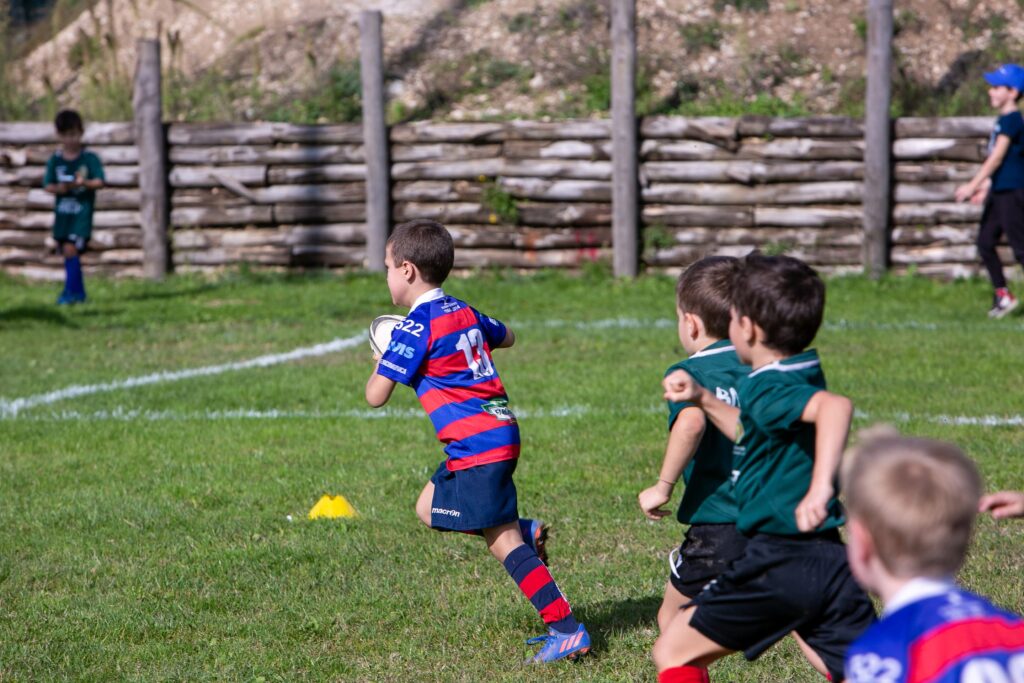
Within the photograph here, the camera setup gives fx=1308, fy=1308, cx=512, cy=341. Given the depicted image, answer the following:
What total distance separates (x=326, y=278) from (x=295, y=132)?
5.61 feet

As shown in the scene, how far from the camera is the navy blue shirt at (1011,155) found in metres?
10.8

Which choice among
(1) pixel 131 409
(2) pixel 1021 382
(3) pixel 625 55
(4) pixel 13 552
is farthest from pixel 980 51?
(4) pixel 13 552

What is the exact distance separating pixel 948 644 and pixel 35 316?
445 inches

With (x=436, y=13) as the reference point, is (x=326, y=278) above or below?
below

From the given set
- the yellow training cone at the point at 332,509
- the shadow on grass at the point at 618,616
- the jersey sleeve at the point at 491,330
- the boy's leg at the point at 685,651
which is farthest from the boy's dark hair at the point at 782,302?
the yellow training cone at the point at 332,509

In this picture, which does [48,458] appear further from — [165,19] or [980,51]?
[165,19]

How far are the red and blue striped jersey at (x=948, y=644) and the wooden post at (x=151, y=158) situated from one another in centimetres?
1383

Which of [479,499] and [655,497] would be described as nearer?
[655,497]

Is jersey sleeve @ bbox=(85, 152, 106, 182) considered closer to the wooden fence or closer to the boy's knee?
the wooden fence

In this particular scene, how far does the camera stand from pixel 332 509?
596cm

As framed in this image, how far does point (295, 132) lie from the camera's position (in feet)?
49.0

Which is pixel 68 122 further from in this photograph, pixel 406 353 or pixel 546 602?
pixel 546 602

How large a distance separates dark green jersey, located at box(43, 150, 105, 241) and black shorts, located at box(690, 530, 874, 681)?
1184cm

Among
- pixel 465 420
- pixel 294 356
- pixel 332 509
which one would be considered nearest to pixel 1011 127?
pixel 294 356
